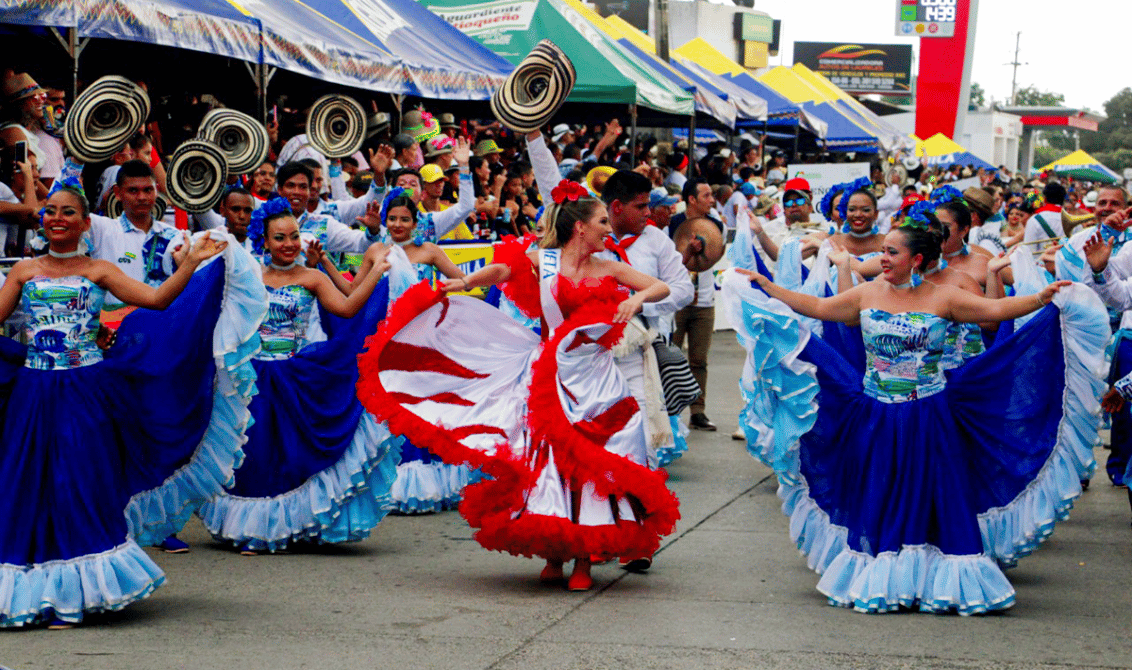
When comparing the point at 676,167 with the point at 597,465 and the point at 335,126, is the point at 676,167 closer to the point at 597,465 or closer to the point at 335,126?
the point at 335,126

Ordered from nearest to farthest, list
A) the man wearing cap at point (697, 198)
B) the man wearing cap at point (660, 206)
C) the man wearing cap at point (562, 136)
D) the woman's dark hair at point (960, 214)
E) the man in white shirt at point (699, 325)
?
the woman's dark hair at point (960, 214), the man wearing cap at point (697, 198), the man wearing cap at point (660, 206), the man in white shirt at point (699, 325), the man wearing cap at point (562, 136)

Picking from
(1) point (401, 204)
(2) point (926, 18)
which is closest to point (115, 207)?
(1) point (401, 204)

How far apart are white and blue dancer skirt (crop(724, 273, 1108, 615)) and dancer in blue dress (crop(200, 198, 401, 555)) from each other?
212cm

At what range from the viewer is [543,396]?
646cm

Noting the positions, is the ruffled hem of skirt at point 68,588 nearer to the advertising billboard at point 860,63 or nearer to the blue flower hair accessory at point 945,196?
the blue flower hair accessory at point 945,196

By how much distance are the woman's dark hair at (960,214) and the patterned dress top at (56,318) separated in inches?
168

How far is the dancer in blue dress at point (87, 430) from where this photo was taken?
5.69m

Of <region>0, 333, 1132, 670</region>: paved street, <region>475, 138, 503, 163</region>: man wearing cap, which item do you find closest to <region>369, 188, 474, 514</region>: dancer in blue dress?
<region>0, 333, 1132, 670</region>: paved street

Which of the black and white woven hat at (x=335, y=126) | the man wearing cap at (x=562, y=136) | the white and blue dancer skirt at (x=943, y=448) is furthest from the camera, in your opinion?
the man wearing cap at (x=562, y=136)

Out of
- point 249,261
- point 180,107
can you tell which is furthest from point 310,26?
point 249,261

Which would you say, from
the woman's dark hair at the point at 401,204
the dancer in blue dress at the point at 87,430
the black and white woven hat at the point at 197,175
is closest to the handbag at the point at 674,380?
the woman's dark hair at the point at 401,204

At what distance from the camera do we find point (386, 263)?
24.2ft

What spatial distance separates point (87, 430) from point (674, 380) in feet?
13.0

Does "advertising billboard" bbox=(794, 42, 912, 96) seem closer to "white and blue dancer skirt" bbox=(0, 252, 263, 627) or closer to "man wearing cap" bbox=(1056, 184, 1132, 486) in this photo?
"man wearing cap" bbox=(1056, 184, 1132, 486)
